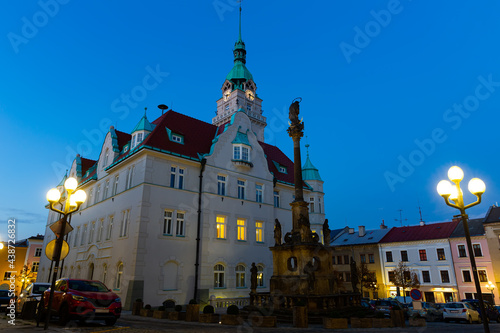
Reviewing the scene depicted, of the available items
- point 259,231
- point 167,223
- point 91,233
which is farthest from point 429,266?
point 91,233

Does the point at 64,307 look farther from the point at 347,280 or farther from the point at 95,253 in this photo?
the point at 347,280

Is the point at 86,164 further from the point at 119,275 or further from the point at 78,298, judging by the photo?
the point at 78,298

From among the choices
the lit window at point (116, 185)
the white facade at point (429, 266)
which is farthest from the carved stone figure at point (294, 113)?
the white facade at point (429, 266)

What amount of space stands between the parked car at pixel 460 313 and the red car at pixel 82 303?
75.2 feet

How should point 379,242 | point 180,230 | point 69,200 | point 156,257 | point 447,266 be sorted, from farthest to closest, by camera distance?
point 379,242, point 447,266, point 180,230, point 156,257, point 69,200

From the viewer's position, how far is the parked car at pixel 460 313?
2353 centimetres

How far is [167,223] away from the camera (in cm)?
2702

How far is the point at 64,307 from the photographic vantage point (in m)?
13.1

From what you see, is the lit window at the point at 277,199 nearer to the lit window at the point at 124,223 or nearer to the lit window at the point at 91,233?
the lit window at the point at 124,223

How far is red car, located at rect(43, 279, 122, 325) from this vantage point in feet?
41.7

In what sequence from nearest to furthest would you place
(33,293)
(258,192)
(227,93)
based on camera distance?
1. (33,293)
2. (258,192)
3. (227,93)

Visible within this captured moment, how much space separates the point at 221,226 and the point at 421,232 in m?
35.8

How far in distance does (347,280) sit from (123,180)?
4115 cm

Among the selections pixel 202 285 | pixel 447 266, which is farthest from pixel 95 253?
pixel 447 266
